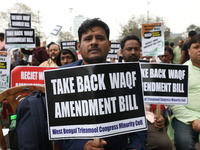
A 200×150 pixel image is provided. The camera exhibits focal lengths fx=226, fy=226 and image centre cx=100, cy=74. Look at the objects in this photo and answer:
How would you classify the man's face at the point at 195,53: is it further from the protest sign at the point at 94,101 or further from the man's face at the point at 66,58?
the man's face at the point at 66,58

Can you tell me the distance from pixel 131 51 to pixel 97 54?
1598 mm

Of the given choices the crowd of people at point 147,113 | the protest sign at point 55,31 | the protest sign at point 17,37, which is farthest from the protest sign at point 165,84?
the protest sign at point 55,31

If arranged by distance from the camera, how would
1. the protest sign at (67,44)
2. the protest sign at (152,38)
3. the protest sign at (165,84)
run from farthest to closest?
the protest sign at (67,44) → the protest sign at (152,38) → the protest sign at (165,84)

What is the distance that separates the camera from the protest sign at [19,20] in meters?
6.25

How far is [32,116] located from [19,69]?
229 cm

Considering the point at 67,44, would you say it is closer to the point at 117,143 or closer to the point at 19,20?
the point at 19,20

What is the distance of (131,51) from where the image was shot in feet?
11.3

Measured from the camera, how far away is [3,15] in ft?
95.7

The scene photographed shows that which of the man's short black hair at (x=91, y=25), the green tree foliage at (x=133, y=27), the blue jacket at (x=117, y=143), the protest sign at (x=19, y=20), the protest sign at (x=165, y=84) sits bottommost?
the blue jacket at (x=117, y=143)

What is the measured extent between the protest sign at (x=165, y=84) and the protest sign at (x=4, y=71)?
2.59 metres

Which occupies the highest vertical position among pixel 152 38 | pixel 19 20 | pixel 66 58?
pixel 19 20

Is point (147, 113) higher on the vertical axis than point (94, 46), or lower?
lower

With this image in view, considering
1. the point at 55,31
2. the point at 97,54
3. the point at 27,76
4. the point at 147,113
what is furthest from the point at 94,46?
the point at 55,31

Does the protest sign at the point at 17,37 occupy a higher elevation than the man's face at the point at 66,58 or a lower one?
higher
